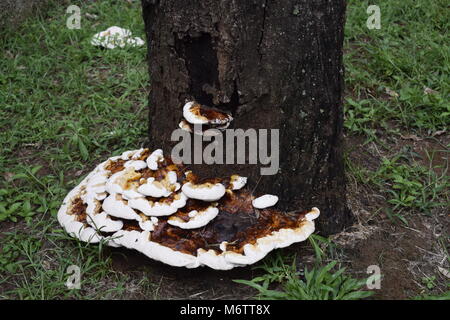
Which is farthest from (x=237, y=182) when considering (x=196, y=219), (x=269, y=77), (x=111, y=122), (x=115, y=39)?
(x=115, y=39)

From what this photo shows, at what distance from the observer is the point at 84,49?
590cm

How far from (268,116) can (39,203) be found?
2.07 metres

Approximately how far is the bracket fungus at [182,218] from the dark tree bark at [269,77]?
176 mm

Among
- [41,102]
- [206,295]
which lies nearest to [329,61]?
[206,295]

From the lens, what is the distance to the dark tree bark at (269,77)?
9.61 feet

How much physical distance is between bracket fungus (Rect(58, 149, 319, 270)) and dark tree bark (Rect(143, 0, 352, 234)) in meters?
0.18

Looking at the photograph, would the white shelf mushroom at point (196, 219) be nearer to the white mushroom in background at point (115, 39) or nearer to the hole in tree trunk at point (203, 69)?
the hole in tree trunk at point (203, 69)

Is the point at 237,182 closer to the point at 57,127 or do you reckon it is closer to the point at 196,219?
the point at 196,219

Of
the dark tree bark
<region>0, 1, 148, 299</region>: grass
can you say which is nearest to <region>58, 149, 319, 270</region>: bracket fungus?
the dark tree bark

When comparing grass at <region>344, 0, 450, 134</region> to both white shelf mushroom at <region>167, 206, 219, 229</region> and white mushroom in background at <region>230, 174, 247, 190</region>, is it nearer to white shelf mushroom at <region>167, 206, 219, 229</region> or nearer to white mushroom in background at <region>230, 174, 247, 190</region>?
white mushroom in background at <region>230, 174, 247, 190</region>

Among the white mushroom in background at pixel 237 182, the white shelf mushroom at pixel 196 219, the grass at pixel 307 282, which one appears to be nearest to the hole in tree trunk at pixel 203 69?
the white mushroom in background at pixel 237 182

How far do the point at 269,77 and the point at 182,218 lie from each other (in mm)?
1026

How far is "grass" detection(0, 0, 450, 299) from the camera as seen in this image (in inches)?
130

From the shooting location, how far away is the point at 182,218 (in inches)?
122
